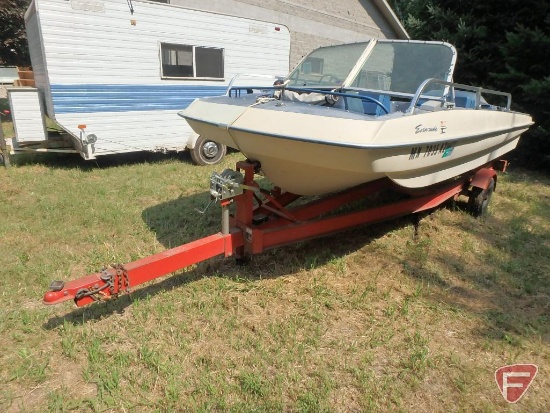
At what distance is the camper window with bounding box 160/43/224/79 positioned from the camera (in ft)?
22.6

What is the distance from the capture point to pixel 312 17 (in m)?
12.4

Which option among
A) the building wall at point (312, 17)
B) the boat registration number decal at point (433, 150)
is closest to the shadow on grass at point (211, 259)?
the boat registration number decal at point (433, 150)

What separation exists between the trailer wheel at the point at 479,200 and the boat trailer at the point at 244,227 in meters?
0.44

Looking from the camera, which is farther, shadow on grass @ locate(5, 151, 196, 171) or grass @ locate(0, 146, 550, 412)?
shadow on grass @ locate(5, 151, 196, 171)

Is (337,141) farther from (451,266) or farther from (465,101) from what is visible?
(465,101)

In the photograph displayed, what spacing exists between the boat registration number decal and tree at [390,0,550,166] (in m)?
5.13

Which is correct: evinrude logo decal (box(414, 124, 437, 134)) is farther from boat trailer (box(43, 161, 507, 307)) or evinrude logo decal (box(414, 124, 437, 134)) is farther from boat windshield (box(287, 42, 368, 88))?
boat windshield (box(287, 42, 368, 88))

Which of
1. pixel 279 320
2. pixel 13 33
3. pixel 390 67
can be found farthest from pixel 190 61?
pixel 13 33

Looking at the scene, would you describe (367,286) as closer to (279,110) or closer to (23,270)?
(279,110)

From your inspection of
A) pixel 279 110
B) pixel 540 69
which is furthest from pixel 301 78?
pixel 540 69

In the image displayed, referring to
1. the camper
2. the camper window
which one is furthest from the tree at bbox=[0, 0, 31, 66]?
the camper window

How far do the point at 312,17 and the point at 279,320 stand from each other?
466 inches

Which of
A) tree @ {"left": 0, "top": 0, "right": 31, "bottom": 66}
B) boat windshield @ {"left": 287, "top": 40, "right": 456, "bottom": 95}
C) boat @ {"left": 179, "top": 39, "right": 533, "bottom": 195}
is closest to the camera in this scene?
boat @ {"left": 179, "top": 39, "right": 533, "bottom": 195}

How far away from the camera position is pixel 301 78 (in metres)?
4.31
